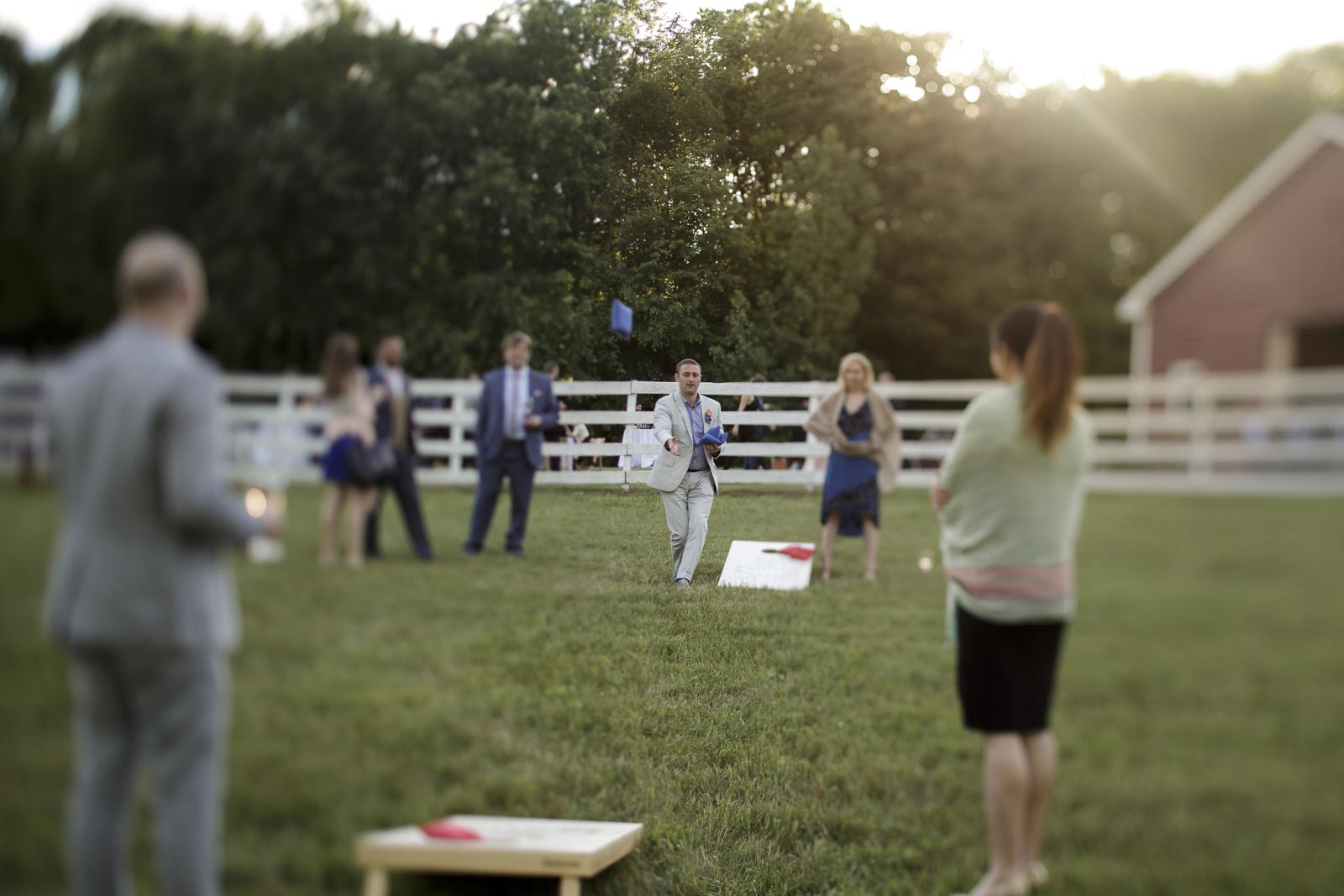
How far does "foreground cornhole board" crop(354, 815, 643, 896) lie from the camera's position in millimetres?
1944

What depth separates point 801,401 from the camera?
8.51 ft

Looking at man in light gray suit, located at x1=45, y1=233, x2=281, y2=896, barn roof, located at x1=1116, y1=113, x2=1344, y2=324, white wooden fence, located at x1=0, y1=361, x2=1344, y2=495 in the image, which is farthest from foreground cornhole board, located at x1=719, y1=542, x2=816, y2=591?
barn roof, located at x1=1116, y1=113, x2=1344, y2=324

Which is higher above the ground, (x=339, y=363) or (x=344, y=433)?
(x=339, y=363)

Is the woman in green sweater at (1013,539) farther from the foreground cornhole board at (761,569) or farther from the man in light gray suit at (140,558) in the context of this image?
the man in light gray suit at (140,558)

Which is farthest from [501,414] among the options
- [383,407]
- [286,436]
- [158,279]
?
[158,279]

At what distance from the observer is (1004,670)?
7.34 feet

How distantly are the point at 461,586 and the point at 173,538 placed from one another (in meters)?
1.43

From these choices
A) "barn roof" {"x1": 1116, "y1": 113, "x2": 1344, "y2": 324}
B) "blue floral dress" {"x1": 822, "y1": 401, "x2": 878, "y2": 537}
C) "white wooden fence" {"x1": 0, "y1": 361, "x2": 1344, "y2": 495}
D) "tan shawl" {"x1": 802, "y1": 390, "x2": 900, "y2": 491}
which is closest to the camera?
"white wooden fence" {"x1": 0, "y1": 361, "x2": 1344, "y2": 495}

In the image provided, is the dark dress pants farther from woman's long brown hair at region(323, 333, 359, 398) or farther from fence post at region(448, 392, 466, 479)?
woman's long brown hair at region(323, 333, 359, 398)

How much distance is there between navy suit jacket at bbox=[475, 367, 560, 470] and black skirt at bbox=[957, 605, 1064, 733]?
45.2 inches

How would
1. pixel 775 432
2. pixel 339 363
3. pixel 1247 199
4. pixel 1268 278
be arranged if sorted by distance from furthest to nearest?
pixel 1247 199 → pixel 1268 278 → pixel 775 432 → pixel 339 363

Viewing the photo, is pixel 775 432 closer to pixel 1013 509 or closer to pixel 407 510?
pixel 1013 509

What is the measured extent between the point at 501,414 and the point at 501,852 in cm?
105

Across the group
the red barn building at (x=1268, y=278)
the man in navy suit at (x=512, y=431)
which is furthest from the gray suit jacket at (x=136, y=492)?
the red barn building at (x=1268, y=278)
